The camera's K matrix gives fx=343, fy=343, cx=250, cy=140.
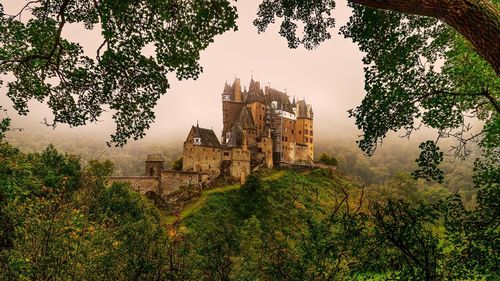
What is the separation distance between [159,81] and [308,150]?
66214mm

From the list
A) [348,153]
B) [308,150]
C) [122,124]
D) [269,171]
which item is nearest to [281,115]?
[308,150]

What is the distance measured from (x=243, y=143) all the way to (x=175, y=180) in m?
13.6

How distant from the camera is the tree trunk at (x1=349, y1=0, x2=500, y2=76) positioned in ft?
14.4

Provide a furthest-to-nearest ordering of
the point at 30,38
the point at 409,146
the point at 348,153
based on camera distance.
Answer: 1. the point at 409,146
2. the point at 348,153
3. the point at 30,38

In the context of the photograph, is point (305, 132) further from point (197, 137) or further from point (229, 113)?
point (197, 137)

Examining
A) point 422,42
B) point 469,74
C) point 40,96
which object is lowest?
point 40,96

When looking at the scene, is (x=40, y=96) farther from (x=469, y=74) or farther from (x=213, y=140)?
(x=213, y=140)

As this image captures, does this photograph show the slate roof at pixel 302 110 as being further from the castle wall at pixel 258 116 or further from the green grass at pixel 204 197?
the green grass at pixel 204 197

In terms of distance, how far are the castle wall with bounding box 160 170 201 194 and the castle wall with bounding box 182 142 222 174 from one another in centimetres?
172

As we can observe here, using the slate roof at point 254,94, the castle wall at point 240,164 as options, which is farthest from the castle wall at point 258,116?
the castle wall at point 240,164

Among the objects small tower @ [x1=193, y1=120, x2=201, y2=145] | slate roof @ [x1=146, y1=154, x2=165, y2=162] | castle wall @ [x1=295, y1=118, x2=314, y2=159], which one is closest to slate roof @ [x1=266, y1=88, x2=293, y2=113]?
castle wall @ [x1=295, y1=118, x2=314, y2=159]

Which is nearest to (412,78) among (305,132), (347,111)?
(347,111)

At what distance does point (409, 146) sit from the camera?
427 feet

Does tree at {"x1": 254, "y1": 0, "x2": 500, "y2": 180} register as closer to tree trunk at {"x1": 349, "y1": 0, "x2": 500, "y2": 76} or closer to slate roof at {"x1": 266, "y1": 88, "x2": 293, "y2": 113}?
tree trunk at {"x1": 349, "y1": 0, "x2": 500, "y2": 76}
